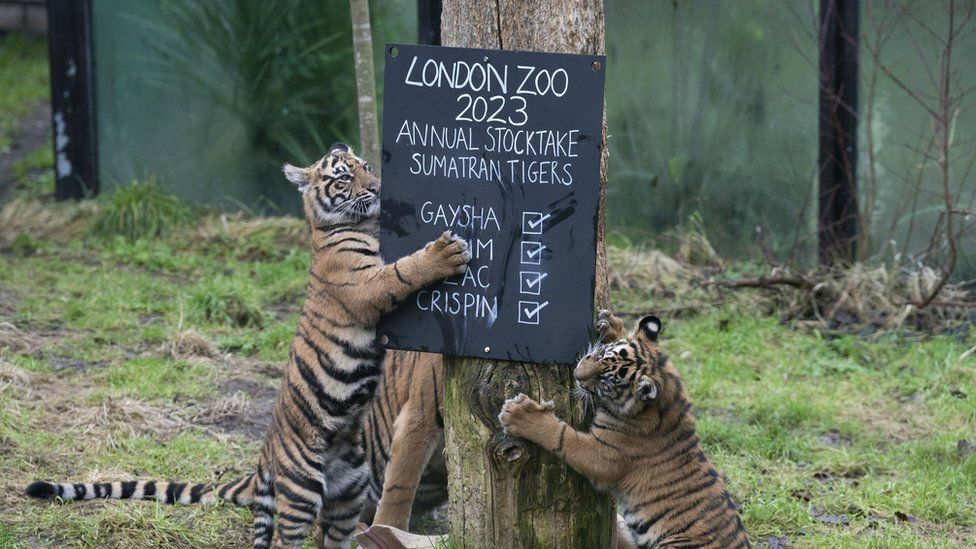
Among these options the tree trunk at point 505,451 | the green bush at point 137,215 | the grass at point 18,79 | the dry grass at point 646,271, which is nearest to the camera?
the tree trunk at point 505,451

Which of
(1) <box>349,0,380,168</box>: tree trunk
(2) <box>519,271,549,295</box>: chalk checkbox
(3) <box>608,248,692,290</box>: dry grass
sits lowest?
A: (3) <box>608,248,692,290</box>: dry grass

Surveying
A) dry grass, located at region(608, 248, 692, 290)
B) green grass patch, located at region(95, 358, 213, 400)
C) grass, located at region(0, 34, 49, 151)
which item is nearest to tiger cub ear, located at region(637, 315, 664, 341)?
green grass patch, located at region(95, 358, 213, 400)

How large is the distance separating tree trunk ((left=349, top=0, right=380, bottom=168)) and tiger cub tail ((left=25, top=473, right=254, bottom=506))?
3.22 meters

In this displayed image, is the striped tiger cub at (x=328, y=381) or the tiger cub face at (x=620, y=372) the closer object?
the tiger cub face at (x=620, y=372)

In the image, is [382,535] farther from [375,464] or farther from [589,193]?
[589,193]

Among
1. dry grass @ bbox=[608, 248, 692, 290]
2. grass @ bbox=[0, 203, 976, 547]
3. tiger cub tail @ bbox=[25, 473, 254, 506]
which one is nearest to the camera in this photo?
tiger cub tail @ bbox=[25, 473, 254, 506]

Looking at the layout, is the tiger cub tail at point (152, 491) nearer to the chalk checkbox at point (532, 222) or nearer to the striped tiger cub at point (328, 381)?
the striped tiger cub at point (328, 381)

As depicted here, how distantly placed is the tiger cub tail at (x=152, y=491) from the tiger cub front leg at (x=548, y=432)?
1713 mm

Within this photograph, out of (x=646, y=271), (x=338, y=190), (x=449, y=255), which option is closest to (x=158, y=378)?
(x=338, y=190)

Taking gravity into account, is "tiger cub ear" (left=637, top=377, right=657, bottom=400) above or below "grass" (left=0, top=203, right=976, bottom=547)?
above

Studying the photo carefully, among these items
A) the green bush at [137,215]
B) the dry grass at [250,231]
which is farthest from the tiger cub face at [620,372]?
the green bush at [137,215]

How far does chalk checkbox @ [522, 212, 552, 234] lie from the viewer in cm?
387

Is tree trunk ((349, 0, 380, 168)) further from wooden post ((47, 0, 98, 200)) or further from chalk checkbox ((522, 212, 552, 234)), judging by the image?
wooden post ((47, 0, 98, 200))

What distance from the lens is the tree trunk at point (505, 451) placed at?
12.9ft
